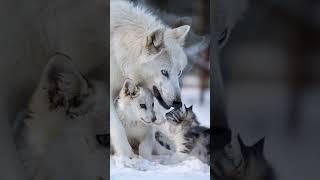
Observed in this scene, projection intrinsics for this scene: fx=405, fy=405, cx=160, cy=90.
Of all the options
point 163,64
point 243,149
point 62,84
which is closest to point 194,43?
point 163,64

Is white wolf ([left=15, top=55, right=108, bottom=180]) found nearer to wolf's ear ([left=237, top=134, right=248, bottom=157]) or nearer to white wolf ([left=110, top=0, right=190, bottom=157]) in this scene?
white wolf ([left=110, top=0, right=190, bottom=157])

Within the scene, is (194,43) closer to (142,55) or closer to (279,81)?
(142,55)

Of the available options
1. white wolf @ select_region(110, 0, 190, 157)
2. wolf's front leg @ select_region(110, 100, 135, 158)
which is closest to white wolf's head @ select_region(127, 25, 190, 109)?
white wolf @ select_region(110, 0, 190, 157)

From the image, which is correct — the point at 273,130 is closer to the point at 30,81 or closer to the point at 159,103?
the point at 159,103

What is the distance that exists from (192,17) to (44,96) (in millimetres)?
900

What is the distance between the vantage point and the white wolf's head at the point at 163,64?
7.08 feet

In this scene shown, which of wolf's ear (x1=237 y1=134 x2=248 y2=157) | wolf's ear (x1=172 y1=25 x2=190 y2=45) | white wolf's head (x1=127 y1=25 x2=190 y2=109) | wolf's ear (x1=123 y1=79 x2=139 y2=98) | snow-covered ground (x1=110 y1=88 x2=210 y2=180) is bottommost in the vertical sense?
snow-covered ground (x1=110 y1=88 x2=210 y2=180)

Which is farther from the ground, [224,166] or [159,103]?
[159,103]

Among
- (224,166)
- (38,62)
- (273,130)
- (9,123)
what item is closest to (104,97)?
(38,62)

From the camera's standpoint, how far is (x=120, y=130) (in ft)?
7.14

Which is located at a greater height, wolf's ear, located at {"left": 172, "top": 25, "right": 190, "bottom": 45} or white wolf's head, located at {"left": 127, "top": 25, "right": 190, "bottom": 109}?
wolf's ear, located at {"left": 172, "top": 25, "right": 190, "bottom": 45}

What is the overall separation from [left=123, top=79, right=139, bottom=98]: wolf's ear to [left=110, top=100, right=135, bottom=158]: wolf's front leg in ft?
0.35

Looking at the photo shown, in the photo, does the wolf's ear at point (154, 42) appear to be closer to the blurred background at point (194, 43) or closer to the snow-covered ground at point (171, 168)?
the blurred background at point (194, 43)

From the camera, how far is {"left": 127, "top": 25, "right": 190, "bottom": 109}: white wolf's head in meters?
2.16
